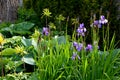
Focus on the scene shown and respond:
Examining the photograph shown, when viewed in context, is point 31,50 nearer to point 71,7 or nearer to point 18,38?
point 18,38

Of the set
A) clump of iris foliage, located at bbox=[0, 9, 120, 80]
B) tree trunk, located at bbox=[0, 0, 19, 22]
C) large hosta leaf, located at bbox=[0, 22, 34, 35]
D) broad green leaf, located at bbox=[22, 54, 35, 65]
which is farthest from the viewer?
tree trunk, located at bbox=[0, 0, 19, 22]

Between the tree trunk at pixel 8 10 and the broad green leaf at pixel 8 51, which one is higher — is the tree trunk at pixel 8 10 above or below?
above

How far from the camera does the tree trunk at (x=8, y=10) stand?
6621 mm

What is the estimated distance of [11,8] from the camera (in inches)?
263

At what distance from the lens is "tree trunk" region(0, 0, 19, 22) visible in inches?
261

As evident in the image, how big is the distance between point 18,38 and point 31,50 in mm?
560

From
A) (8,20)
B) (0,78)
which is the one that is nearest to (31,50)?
(0,78)

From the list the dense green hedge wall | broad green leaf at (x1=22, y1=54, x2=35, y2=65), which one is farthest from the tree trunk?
broad green leaf at (x1=22, y1=54, x2=35, y2=65)

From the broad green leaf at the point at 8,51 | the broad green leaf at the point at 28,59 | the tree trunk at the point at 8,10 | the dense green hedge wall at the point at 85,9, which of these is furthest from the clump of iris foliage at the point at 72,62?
the tree trunk at the point at 8,10

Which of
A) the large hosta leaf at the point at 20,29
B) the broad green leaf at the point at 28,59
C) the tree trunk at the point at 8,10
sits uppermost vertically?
the tree trunk at the point at 8,10

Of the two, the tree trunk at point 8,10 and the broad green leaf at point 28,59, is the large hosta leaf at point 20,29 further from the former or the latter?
the broad green leaf at point 28,59

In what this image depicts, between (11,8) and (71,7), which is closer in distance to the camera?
(71,7)

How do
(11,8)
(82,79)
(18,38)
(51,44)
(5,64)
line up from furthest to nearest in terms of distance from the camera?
(11,8) < (18,38) < (5,64) < (51,44) < (82,79)

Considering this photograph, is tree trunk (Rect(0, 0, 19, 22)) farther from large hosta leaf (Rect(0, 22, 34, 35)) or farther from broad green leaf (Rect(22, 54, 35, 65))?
broad green leaf (Rect(22, 54, 35, 65))
